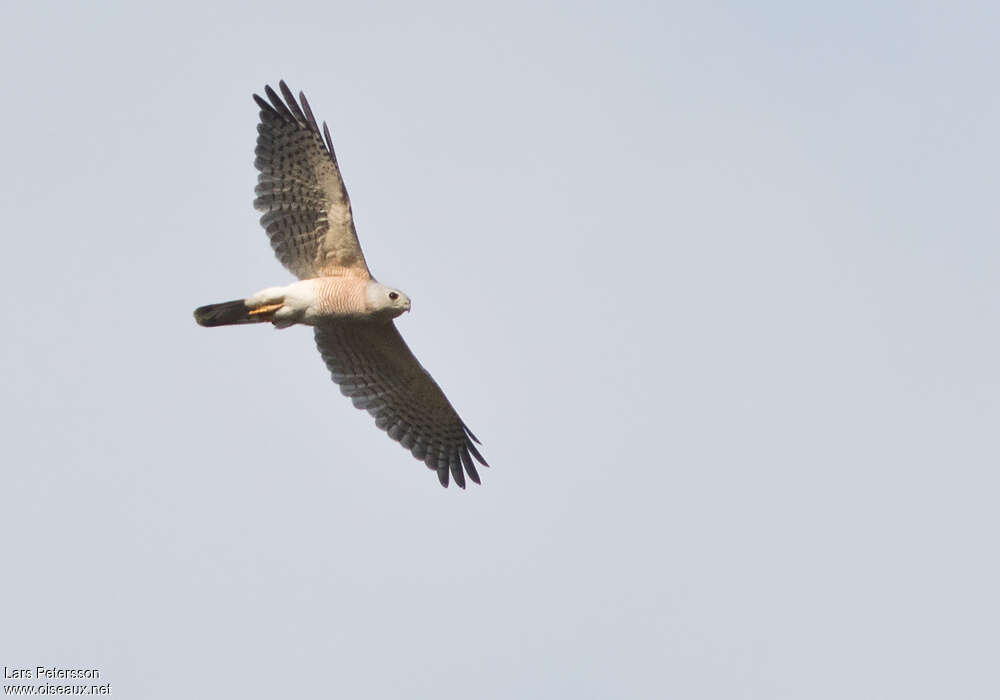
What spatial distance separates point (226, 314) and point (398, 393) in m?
2.57

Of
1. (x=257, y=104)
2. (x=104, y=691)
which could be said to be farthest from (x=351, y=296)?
(x=104, y=691)

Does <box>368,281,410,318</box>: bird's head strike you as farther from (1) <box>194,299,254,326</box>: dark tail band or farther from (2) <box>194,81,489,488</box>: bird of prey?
(1) <box>194,299,254,326</box>: dark tail band

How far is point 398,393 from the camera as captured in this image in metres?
20.5

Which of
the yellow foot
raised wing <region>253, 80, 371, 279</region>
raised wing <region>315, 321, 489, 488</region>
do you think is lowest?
raised wing <region>315, 321, 489, 488</region>

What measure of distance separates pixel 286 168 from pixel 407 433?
3784 millimetres

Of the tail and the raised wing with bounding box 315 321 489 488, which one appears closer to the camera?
the tail

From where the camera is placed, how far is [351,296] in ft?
61.5

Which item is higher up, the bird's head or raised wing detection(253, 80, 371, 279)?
raised wing detection(253, 80, 371, 279)

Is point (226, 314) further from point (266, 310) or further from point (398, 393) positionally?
point (398, 393)

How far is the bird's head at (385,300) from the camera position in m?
18.6

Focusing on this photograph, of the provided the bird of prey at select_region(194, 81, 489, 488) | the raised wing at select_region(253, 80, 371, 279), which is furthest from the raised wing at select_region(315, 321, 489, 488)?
the raised wing at select_region(253, 80, 371, 279)

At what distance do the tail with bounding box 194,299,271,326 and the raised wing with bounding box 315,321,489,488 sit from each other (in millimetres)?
984

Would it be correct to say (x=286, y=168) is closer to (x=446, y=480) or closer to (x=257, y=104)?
(x=257, y=104)

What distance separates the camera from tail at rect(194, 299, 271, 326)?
1884 centimetres
